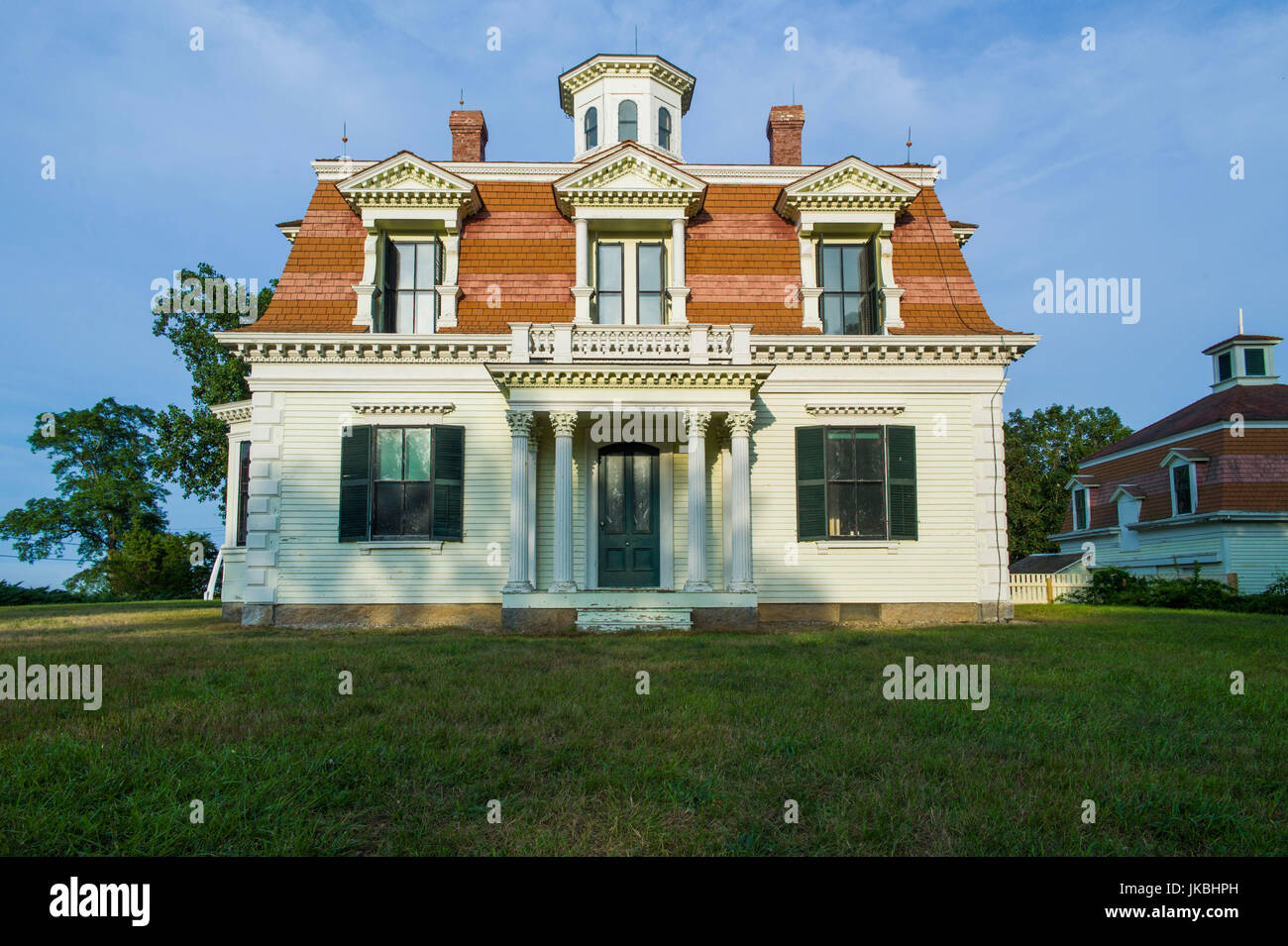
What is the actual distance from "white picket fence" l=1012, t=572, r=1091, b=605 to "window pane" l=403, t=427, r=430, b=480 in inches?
767

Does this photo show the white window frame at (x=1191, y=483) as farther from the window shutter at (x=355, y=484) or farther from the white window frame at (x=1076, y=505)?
the window shutter at (x=355, y=484)

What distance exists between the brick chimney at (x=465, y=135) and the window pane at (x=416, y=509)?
9.37 metres

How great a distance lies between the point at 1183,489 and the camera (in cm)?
2688

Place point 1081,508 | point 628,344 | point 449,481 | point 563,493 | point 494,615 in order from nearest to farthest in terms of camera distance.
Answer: point 563,493
point 628,344
point 494,615
point 449,481
point 1081,508


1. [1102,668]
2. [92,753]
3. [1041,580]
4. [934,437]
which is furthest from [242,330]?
[1041,580]

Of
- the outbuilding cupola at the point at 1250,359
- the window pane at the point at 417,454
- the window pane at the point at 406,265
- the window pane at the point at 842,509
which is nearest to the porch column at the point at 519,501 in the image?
the window pane at the point at 417,454

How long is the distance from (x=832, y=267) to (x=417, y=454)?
32.6 feet

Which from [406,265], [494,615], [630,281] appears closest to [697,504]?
[494,615]

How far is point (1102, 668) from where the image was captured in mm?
7969

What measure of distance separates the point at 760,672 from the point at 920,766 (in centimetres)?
336

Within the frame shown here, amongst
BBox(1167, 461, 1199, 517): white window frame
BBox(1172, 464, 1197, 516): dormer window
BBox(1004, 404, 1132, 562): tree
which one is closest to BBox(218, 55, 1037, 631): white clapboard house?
BBox(1167, 461, 1199, 517): white window frame

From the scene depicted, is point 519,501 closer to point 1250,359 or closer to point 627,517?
point 627,517
